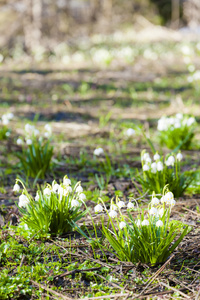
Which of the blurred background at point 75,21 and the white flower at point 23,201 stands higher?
the blurred background at point 75,21

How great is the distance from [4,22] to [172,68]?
868 cm

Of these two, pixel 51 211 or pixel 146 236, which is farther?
pixel 51 211

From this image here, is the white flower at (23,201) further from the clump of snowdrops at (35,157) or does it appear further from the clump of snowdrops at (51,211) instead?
the clump of snowdrops at (35,157)

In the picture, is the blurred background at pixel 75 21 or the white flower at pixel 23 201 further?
the blurred background at pixel 75 21

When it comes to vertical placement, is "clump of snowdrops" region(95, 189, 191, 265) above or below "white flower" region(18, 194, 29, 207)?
below

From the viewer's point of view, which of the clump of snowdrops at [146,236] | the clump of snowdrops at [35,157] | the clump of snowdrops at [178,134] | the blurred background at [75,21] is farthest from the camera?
the blurred background at [75,21]

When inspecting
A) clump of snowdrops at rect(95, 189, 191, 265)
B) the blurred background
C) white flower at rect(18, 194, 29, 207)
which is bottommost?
clump of snowdrops at rect(95, 189, 191, 265)

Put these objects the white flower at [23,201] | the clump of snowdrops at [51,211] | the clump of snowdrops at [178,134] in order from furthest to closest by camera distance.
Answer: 1. the clump of snowdrops at [178,134]
2. the clump of snowdrops at [51,211]
3. the white flower at [23,201]

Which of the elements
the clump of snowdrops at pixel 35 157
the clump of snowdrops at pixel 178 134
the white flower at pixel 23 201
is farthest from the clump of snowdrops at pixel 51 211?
the clump of snowdrops at pixel 178 134

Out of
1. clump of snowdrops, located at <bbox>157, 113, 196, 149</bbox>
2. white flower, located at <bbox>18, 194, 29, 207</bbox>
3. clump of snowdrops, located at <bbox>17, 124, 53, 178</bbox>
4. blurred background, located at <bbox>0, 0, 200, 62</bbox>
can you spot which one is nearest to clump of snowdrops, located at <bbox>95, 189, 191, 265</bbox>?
white flower, located at <bbox>18, 194, 29, 207</bbox>

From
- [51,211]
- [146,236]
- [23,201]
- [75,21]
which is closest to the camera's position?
[146,236]

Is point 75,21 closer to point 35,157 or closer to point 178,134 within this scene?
point 178,134

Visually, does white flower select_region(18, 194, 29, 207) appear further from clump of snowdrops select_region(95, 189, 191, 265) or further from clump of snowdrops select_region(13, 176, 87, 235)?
clump of snowdrops select_region(95, 189, 191, 265)

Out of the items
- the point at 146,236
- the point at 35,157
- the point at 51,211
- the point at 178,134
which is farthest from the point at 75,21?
the point at 146,236
